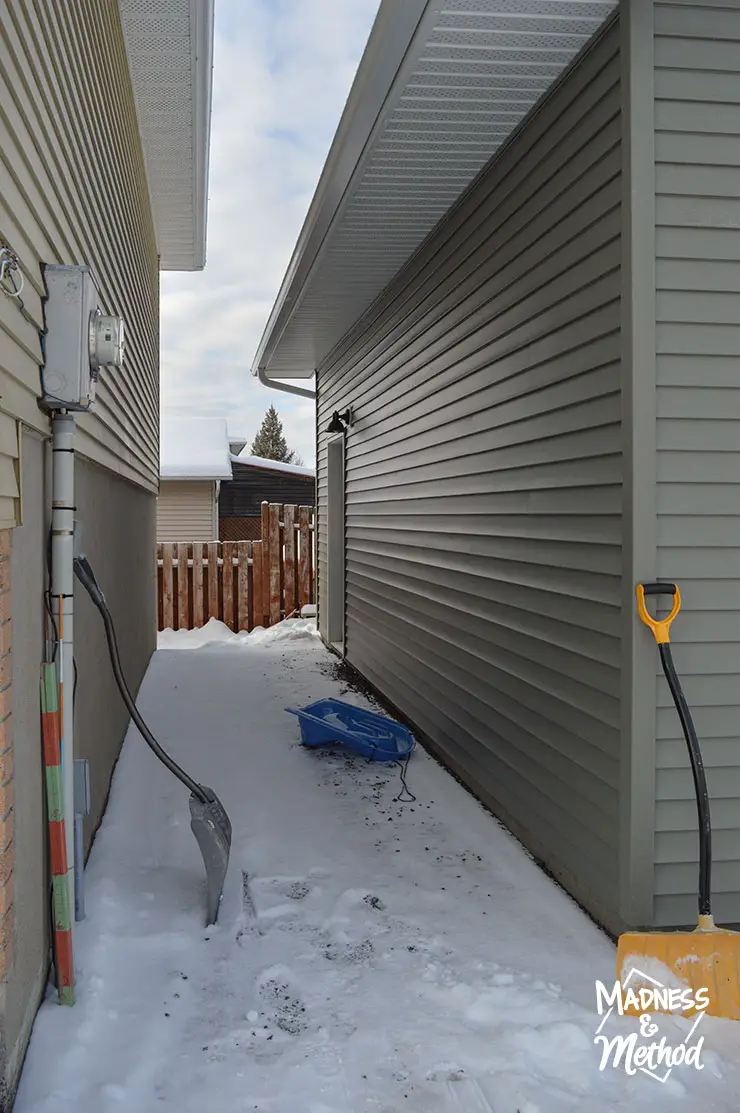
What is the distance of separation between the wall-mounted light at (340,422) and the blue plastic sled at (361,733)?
11.5ft

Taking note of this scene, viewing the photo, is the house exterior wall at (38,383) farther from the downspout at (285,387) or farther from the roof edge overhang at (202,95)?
the downspout at (285,387)

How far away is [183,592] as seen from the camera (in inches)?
437

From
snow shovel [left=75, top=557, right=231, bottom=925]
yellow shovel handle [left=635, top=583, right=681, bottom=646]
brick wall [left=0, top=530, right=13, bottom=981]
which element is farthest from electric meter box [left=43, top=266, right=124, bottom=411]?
yellow shovel handle [left=635, top=583, right=681, bottom=646]

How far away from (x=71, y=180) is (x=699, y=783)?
273 centimetres

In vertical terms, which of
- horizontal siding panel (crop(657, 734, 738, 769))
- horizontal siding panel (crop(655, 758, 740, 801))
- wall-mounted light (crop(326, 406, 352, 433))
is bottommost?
horizontal siding panel (crop(655, 758, 740, 801))

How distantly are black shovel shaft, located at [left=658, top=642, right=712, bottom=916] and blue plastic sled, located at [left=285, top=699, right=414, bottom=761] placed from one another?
2500 mm

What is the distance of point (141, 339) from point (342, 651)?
12.1ft

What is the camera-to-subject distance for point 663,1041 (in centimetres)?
235

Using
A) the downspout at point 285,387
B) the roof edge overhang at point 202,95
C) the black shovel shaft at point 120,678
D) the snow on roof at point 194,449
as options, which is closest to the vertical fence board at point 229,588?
the downspout at point 285,387

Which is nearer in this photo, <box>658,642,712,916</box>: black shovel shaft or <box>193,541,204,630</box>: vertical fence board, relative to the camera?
<box>658,642,712,916</box>: black shovel shaft

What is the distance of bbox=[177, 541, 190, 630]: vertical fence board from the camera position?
11070 mm

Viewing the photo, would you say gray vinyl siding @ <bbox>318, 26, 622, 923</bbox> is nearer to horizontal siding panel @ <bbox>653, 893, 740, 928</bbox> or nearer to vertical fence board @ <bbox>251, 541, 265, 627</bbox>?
horizontal siding panel @ <bbox>653, 893, 740, 928</bbox>

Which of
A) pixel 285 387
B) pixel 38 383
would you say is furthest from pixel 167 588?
pixel 38 383

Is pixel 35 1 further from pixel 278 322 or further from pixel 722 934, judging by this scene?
pixel 278 322
